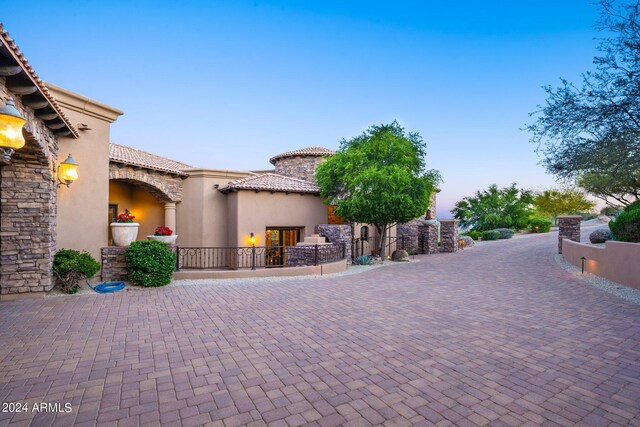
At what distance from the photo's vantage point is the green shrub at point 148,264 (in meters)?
8.67

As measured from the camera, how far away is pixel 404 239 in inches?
771

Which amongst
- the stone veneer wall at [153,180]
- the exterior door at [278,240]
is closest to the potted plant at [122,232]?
the stone veneer wall at [153,180]

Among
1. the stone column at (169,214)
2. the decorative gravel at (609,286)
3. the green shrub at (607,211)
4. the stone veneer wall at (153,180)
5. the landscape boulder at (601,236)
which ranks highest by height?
the stone veneer wall at (153,180)

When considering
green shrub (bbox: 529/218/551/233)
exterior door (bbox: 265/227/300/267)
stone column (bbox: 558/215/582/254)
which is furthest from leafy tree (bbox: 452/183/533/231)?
exterior door (bbox: 265/227/300/267)

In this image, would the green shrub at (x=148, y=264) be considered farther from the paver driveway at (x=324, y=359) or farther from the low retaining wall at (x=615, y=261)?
the low retaining wall at (x=615, y=261)

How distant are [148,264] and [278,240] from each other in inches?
307

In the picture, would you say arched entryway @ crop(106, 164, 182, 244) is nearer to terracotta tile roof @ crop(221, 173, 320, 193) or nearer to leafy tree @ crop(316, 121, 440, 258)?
terracotta tile roof @ crop(221, 173, 320, 193)

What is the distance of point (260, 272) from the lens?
10633 mm

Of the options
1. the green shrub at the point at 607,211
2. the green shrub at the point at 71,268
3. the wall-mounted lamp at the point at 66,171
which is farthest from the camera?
the green shrub at the point at 607,211

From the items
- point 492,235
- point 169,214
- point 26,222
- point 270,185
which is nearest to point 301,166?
point 270,185

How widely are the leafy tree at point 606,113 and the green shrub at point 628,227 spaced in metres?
1.30

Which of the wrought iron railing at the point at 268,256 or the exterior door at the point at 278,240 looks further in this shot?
the exterior door at the point at 278,240

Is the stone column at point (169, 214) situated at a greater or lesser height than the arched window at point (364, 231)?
greater

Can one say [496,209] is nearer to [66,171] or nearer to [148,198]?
[148,198]
